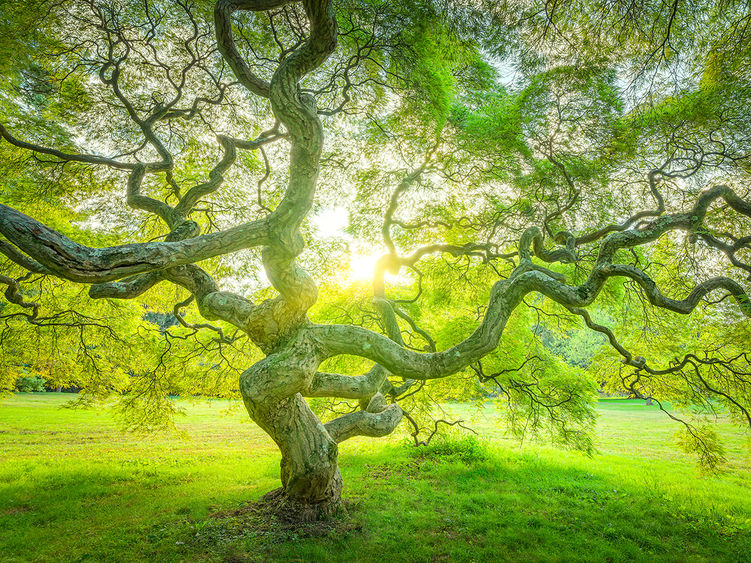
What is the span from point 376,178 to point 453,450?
322 inches

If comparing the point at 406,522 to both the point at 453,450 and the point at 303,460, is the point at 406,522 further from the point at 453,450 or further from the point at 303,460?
the point at 453,450

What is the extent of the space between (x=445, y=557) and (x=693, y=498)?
6346 millimetres

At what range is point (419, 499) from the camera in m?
6.96

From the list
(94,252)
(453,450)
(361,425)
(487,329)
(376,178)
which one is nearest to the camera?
(94,252)

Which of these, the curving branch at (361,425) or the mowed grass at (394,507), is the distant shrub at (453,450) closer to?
the mowed grass at (394,507)

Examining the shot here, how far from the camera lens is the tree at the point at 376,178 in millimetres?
4617

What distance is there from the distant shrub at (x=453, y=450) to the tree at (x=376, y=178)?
1.58 meters

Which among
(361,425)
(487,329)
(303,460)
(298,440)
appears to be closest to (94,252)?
(298,440)

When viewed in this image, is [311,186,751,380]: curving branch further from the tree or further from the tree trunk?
the tree trunk

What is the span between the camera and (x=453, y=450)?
10.2 m

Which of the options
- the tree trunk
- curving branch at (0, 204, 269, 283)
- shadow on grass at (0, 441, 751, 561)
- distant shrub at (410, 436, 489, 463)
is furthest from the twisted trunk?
distant shrub at (410, 436, 489, 463)

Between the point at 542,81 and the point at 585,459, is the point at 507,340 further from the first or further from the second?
the point at 542,81

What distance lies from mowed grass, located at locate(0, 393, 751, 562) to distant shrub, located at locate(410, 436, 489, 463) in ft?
0.14

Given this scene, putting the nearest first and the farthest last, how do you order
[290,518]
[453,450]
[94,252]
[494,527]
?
[94,252] → [290,518] → [494,527] → [453,450]
